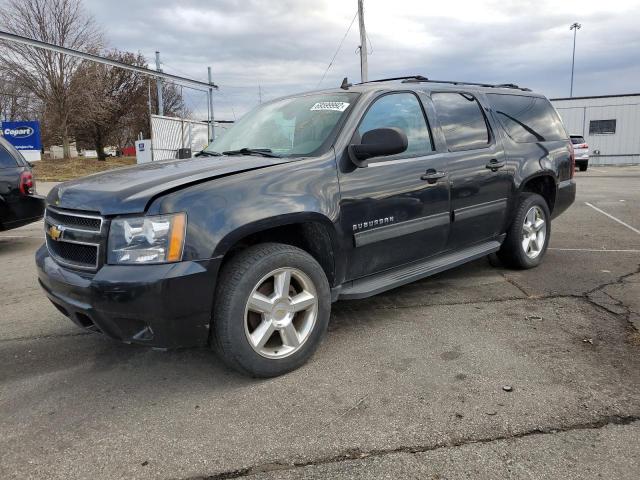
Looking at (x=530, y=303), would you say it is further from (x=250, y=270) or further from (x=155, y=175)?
(x=155, y=175)

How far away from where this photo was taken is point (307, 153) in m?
3.45

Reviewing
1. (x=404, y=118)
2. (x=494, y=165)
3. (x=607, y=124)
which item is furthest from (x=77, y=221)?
(x=607, y=124)

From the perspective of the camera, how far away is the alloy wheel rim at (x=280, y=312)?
3.02m

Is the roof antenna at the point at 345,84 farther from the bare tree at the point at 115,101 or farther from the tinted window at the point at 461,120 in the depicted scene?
the bare tree at the point at 115,101

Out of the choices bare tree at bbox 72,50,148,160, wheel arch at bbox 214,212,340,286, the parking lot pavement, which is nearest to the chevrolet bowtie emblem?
the parking lot pavement

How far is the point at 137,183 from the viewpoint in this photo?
116 inches

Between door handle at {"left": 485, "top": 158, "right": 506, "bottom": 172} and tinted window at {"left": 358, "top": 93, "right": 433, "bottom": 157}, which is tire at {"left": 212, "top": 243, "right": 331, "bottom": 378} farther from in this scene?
door handle at {"left": 485, "top": 158, "right": 506, "bottom": 172}

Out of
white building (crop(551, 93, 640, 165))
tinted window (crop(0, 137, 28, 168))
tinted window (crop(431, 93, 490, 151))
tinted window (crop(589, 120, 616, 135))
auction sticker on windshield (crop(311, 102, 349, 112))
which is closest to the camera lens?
auction sticker on windshield (crop(311, 102, 349, 112))

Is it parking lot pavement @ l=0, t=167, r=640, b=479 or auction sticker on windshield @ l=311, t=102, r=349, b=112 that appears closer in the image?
parking lot pavement @ l=0, t=167, r=640, b=479

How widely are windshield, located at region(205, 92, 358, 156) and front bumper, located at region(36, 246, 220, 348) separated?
4.03 ft

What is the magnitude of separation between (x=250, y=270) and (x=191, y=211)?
0.47 metres

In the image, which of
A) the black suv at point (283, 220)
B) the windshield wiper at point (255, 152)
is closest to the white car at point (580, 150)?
the black suv at point (283, 220)

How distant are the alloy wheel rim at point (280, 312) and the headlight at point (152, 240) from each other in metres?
0.54

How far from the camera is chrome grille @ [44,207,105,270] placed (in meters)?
2.82
